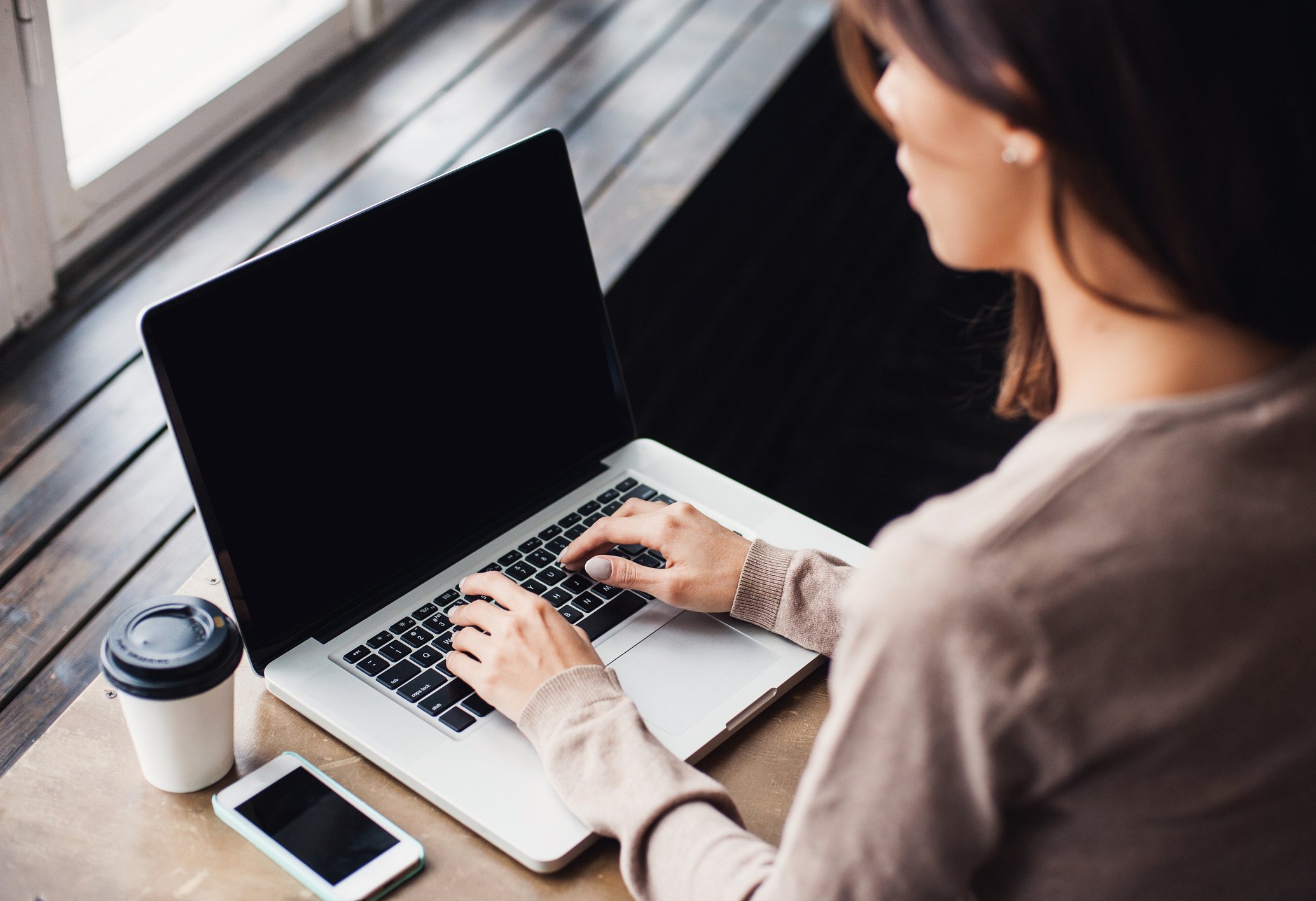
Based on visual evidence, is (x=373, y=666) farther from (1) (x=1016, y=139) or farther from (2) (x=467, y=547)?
(1) (x=1016, y=139)

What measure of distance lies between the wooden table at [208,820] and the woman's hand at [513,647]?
0.08 metres

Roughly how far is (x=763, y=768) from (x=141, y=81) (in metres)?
1.12

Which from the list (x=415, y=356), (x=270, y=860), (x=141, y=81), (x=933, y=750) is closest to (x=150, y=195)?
(x=141, y=81)

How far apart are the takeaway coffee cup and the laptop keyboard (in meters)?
0.12

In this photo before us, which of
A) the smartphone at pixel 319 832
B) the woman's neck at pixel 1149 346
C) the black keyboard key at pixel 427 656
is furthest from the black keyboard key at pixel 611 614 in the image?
the woman's neck at pixel 1149 346

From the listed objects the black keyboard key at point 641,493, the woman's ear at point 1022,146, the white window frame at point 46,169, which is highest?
the woman's ear at point 1022,146

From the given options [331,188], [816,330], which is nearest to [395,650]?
[331,188]

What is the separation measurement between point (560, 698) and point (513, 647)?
0.06 metres

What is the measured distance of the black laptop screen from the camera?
0.79 m

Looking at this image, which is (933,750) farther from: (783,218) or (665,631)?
(783,218)

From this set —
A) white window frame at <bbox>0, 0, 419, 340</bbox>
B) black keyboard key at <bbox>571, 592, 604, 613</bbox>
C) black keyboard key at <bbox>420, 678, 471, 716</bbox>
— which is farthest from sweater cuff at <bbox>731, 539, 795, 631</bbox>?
white window frame at <bbox>0, 0, 419, 340</bbox>

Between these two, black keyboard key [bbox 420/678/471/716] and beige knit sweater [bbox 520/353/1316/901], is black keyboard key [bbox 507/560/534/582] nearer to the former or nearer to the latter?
black keyboard key [bbox 420/678/471/716]

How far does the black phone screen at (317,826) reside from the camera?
2.32 feet

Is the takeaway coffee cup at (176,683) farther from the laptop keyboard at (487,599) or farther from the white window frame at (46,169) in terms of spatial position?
the white window frame at (46,169)
